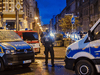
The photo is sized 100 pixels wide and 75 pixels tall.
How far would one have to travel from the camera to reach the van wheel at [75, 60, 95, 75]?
18.7 ft

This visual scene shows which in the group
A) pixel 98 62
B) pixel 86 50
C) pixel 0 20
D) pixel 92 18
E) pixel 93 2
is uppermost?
pixel 93 2

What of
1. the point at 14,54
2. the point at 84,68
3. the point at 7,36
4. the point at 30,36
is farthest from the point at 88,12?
the point at 84,68

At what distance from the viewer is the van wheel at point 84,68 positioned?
5.70 metres

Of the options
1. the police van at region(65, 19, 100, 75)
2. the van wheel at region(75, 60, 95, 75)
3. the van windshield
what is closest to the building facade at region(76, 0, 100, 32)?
the van windshield

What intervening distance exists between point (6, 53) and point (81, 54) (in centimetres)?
313

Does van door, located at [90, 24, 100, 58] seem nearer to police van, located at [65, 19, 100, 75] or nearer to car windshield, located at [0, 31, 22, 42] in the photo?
police van, located at [65, 19, 100, 75]

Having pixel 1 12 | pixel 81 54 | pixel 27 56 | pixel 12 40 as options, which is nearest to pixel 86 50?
pixel 81 54

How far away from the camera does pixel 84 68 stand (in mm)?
5871

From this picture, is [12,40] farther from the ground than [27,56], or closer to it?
farther from the ground

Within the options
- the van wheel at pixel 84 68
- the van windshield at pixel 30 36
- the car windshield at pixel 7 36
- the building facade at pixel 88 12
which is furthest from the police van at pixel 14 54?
the building facade at pixel 88 12

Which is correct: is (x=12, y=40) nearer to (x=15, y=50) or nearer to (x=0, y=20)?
(x=15, y=50)

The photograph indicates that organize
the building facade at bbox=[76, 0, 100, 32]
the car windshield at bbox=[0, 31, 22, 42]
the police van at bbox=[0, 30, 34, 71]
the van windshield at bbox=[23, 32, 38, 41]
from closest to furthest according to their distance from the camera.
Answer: the police van at bbox=[0, 30, 34, 71], the car windshield at bbox=[0, 31, 22, 42], the van windshield at bbox=[23, 32, 38, 41], the building facade at bbox=[76, 0, 100, 32]

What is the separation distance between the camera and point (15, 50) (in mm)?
7277

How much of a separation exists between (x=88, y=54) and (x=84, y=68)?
52 cm
